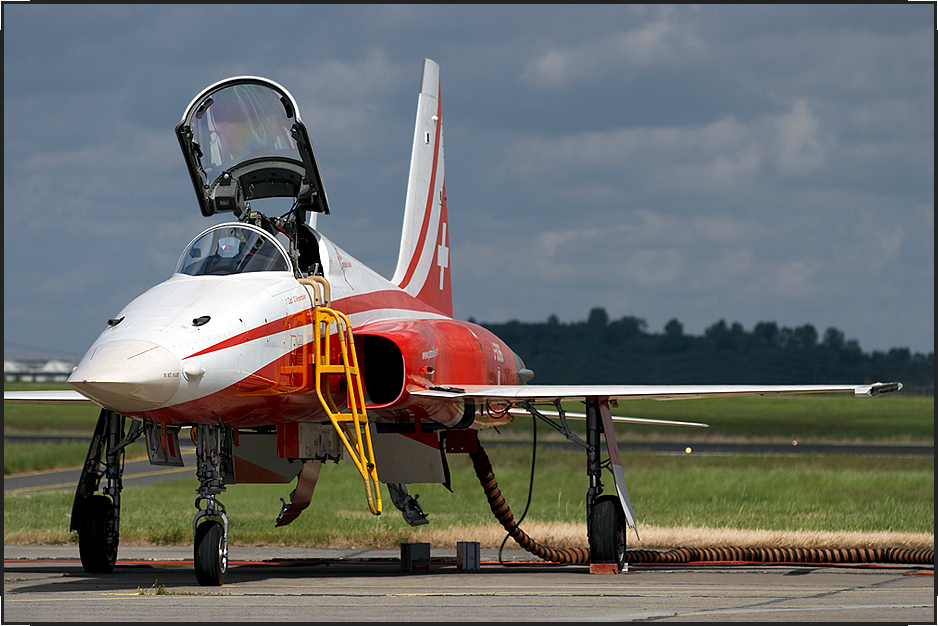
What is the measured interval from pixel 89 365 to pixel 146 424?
2.85m

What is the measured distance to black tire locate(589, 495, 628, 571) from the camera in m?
14.3

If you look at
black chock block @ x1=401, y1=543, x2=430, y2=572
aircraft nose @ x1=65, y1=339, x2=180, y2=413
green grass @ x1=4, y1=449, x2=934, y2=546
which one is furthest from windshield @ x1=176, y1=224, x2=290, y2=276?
green grass @ x1=4, y1=449, x2=934, y2=546

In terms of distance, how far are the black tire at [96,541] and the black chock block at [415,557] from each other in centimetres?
343

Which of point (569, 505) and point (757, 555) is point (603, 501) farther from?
point (569, 505)

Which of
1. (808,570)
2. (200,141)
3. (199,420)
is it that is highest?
(200,141)

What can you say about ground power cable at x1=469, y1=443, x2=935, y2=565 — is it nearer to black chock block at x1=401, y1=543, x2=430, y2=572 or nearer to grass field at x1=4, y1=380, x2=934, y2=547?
black chock block at x1=401, y1=543, x2=430, y2=572

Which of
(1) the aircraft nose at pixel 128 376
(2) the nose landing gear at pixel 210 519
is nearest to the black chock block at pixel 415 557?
(2) the nose landing gear at pixel 210 519

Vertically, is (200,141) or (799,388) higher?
(200,141)

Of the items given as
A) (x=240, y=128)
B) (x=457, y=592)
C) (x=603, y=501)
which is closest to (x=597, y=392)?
(x=603, y=501)

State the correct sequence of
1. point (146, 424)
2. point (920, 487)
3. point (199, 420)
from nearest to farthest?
point (199, 420) < point (146, 424) < point (920, 487)

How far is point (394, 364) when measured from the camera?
1471 cm

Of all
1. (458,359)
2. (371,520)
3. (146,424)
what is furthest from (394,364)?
(371,520)

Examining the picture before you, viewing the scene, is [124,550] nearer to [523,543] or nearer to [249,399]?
[523,543]

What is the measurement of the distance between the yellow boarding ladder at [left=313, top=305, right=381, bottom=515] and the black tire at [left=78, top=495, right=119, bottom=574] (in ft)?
11.7
